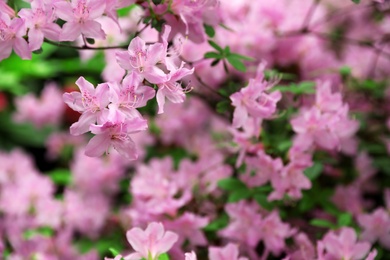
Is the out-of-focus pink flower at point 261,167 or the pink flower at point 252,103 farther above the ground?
the pink flower at point 252,103

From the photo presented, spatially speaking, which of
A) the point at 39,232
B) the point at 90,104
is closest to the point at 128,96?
the point at 90,104

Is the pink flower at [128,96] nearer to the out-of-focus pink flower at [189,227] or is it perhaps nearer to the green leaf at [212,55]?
the green leaf at [212,55]

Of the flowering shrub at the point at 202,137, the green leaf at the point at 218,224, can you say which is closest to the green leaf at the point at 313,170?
the flowering shrub at the point at 202,137

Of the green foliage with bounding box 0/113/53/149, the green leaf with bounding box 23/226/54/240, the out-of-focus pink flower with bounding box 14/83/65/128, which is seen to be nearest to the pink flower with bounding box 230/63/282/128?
the green leaf with bounding box 23/226/54/240

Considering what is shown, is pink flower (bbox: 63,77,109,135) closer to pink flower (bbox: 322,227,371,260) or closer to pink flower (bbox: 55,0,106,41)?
pink flower (bbox: 55,0,106,41)

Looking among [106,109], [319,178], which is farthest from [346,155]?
[106,109]

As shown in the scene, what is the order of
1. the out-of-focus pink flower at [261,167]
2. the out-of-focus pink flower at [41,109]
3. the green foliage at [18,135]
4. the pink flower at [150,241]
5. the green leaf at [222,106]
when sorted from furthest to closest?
the green foliage at [18,135]
the out-of-focus pink flower at [41,109]
the out-of-focus pink flower at [261,167]
the green leaf at [222,106]
the pink flower at [150,241]
